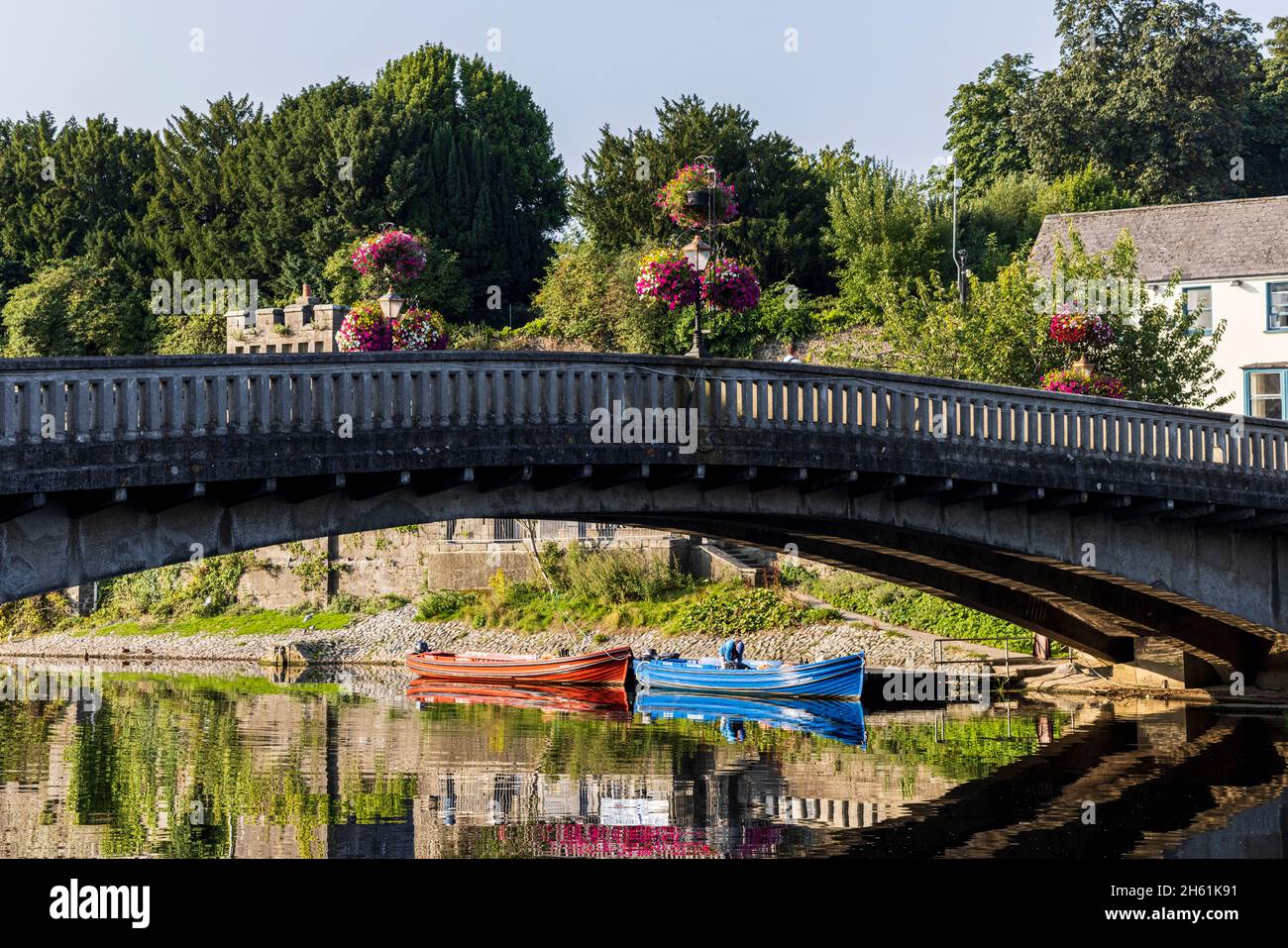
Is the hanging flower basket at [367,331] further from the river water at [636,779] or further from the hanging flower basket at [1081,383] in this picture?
the hanging flower basket at [1081,383]

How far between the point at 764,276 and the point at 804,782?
36482 millimetres

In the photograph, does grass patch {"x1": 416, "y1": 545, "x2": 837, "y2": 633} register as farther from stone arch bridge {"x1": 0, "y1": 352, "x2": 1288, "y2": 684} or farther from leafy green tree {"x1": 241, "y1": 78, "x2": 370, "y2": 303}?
leafy green tree {"x1": 241, "y1": 78, "x2": 370, "y2": 303}

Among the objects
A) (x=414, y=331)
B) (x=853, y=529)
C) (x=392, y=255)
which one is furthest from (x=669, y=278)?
(x=392, y=255)

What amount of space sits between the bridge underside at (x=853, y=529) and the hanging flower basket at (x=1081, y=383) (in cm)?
381

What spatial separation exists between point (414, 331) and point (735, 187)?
3331 centimetres

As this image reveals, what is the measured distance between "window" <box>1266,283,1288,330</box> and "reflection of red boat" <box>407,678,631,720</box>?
21192 millimetres

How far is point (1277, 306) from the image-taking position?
Answer: 5175 cm

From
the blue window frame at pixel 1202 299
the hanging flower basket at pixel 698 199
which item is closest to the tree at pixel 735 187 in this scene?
the blue window frame at pixel 1202 299

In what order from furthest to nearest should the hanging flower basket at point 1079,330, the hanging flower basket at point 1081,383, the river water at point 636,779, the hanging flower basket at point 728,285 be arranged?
the hanging flower basket at point 1079,330
the hanging flower basket at point 1081,383
the hanging flower basket at point 728,285
the river water at point 636,779

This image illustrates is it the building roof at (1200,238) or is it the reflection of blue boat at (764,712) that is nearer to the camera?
the reflection of blue boat at (764,712)

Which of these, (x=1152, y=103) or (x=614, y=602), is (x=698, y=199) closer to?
(x=614, y=602)

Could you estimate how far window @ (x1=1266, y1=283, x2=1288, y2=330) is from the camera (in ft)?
170

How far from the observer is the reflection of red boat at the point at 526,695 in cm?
4053
